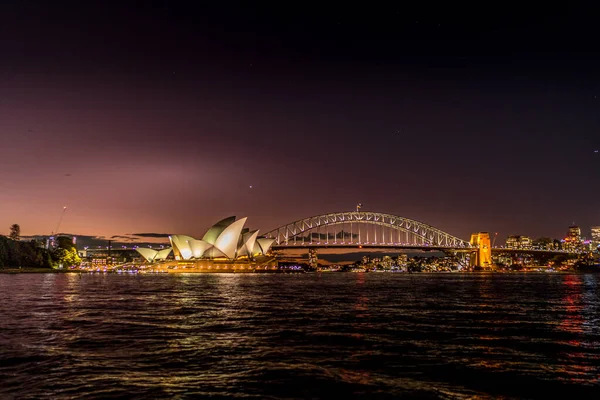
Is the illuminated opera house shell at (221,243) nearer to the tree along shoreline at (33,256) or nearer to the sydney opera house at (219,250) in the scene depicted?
the sydney opera house at (219,250)

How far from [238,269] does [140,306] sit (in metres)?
111

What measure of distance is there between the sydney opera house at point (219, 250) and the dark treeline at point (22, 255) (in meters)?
40.7

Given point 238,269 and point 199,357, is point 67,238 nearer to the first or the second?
point 238,269

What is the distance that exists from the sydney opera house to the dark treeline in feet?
134

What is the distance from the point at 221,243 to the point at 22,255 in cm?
6788

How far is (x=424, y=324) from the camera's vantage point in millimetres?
23469

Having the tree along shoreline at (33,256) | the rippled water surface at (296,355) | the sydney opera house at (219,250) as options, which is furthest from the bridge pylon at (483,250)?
the rippled water surface at (296,355)

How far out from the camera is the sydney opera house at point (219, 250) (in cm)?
13175

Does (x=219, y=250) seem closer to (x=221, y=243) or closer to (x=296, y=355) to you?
(x=221, y=243)

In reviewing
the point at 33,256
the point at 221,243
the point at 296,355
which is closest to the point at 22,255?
the point at 33,256

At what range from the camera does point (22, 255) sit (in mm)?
154625

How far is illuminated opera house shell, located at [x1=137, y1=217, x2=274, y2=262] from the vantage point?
5138 inches

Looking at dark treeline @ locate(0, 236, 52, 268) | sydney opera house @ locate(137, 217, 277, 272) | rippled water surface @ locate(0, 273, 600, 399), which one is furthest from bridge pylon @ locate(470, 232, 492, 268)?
rippled water surface @ locate(0, 273, 600, 399)

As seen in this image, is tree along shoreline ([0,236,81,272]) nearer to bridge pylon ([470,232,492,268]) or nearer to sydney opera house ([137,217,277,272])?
sydney opera house ([137,217,277,272])
